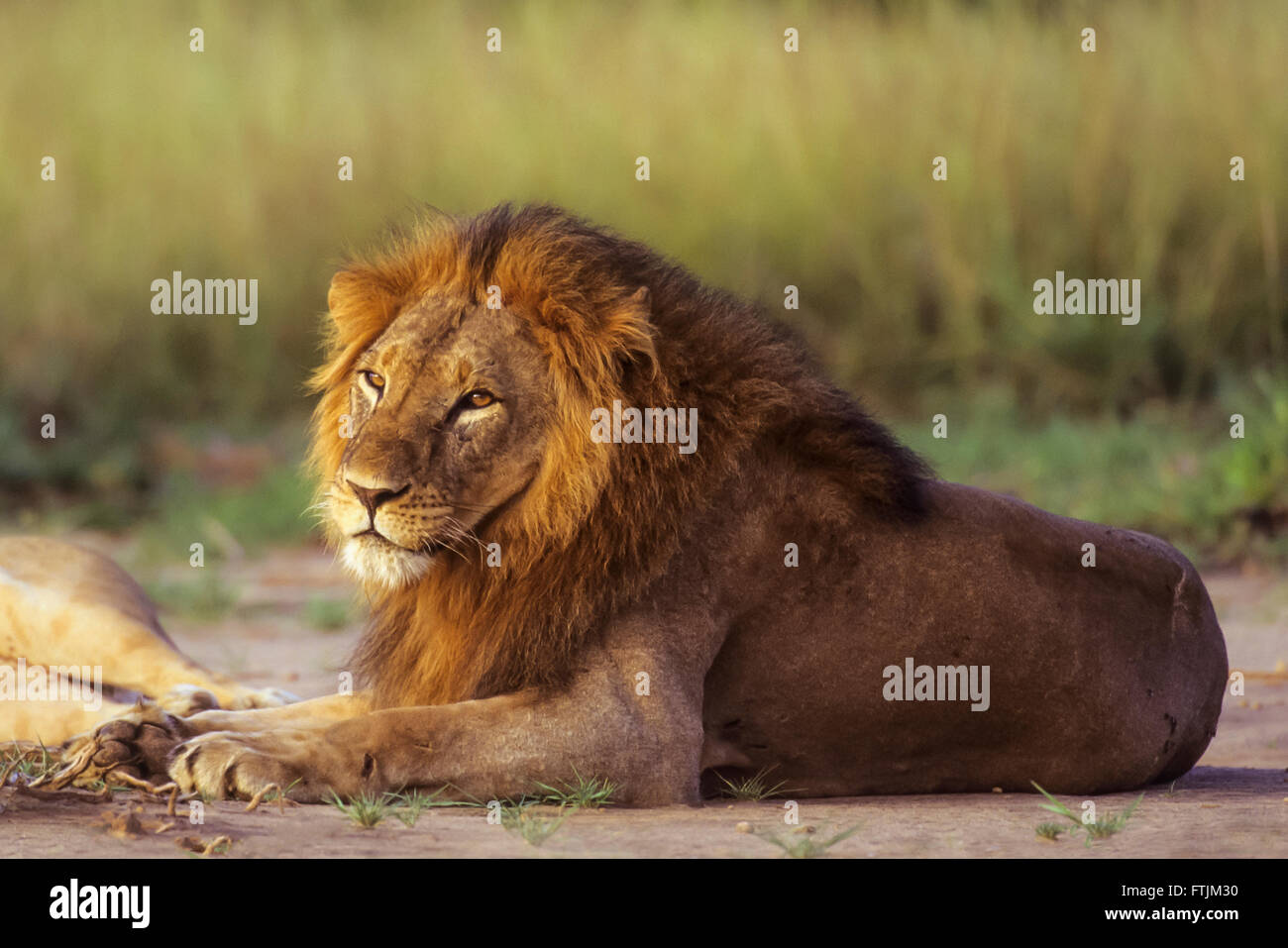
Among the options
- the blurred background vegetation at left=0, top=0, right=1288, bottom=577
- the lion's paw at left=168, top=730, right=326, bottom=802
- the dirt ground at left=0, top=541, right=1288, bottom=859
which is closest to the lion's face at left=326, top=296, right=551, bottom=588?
the lion's paw at left=168, top=730, right=326, bottom=802

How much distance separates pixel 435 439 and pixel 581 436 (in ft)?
1.19

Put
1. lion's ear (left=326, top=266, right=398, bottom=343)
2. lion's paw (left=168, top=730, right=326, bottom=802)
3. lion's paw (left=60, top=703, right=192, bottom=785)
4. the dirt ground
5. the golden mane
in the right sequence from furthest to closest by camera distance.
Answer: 1. lion's ear (left=326, top=266, right=398, bottom=343)
2. the golden mane
3. lion's paw (left=60, top=703, right=192, bottom=785)
4. lion's paw (left=168, top=730, right=326, bottom=802)
5. the dirt ground

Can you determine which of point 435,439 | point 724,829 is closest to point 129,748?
point 435,439

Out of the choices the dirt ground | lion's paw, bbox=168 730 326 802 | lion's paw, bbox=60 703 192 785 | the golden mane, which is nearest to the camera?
the dirt ground

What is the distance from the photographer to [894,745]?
4742mm

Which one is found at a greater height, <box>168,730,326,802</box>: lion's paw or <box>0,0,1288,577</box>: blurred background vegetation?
<box>0,0,1288,577</box>: blurred background vegetation

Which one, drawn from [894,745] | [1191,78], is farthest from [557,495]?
[1191,78]

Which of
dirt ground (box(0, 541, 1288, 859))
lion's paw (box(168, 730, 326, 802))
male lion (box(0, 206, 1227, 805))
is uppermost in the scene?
male lion (box(0, 206, 1227, 805))

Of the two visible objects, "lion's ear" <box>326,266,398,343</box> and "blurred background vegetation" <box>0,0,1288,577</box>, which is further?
"blurred background vegetation" <box>0,0,1288,577</box>

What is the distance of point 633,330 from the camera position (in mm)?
4617

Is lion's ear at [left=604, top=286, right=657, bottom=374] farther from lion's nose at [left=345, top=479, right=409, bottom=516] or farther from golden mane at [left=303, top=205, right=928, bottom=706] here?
lion's nose at [left=345, top=479, right=409, bottom=516]

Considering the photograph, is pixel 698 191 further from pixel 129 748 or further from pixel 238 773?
pixel 238 773

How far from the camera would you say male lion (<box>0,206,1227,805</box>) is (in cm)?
444

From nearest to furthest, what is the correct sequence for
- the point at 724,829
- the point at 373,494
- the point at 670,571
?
the point at 724,829, the point at 373,494, the point at 670,571
